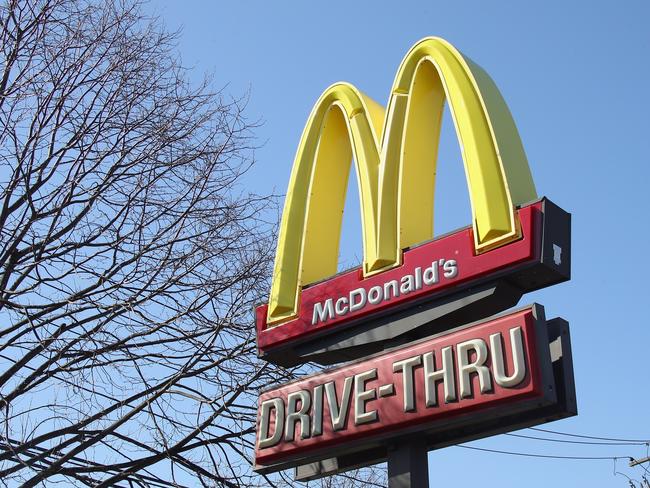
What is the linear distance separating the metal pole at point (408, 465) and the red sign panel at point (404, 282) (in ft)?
3.80

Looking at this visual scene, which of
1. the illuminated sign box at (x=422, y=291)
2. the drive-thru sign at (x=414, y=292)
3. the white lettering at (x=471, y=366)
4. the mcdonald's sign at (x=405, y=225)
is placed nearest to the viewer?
the white lettering at (x=471, y=366)

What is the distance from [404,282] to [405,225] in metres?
0.62

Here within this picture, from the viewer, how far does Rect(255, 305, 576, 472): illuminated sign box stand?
19.5 ft

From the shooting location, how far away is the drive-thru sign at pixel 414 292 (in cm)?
615

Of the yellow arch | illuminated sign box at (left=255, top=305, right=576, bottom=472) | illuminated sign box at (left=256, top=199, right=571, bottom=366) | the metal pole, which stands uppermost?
the yellow arch

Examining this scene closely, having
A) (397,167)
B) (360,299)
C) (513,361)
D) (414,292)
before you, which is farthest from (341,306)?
(513,361)

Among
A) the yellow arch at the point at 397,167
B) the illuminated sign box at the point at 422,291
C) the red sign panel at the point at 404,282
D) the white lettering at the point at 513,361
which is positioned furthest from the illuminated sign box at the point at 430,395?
the yellow arch at the point at 397,167

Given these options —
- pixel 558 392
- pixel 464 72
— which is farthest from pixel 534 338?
pixel 464 72

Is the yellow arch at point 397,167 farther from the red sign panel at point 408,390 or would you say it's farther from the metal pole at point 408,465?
the metal pole at point 408,465

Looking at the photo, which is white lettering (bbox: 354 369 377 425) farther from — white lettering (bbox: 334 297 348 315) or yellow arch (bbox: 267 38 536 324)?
yellow arch (bbox: 267 38 536 324)

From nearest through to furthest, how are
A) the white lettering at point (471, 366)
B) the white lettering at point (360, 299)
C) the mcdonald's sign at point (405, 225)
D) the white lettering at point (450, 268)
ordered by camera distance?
the white lettering at point (471, 366)
the mcdonald's sign at point (405, 225)
the white lettering at point (450, 268)
the white lettering at point (360, 299)

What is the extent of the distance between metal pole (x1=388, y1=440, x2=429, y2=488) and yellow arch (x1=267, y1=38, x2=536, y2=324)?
1536mm

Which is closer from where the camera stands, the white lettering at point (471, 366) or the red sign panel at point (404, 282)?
the white lettering at point (471, 366)

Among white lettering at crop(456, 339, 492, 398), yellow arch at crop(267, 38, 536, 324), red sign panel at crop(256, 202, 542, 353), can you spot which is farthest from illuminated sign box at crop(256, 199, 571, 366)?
white lettering at crop(456, 339, 492, 398)
